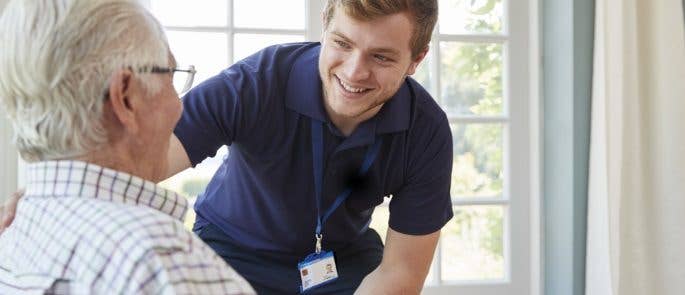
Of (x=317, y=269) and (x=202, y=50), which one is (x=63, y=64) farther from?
(x=202, y=50)

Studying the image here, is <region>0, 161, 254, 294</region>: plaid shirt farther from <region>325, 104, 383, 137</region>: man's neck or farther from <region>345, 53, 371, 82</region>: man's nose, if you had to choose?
<region>325, 104, 383, 137</region>: man's neck

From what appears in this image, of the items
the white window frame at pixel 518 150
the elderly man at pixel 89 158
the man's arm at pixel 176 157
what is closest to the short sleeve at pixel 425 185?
the man's arm at pixel 176 157

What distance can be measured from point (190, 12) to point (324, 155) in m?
1.06

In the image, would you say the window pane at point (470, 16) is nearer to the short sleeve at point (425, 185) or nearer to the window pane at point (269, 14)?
the window pane at point (269, 14)

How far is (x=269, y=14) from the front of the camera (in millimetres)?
2537

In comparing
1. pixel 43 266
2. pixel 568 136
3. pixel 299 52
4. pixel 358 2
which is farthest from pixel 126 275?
pixel 568 136

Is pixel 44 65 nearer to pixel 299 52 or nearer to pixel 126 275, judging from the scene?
pixel 126 275

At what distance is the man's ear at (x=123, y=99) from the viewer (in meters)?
0.90

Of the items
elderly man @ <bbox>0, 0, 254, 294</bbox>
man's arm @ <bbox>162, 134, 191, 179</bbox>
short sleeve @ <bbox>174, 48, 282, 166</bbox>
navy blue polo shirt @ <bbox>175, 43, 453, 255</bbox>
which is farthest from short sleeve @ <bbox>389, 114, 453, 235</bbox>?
elderly man @ <bbox>0, 0, 254, 294</bbox>

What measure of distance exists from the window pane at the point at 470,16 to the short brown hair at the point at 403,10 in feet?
3.56

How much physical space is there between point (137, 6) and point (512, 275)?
7.14 ft

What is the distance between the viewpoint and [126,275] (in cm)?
78

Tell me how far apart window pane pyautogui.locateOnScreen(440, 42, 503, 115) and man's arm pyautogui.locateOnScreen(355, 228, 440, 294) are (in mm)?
1037

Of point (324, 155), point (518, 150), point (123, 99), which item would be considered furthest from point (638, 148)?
point (123, 99)
